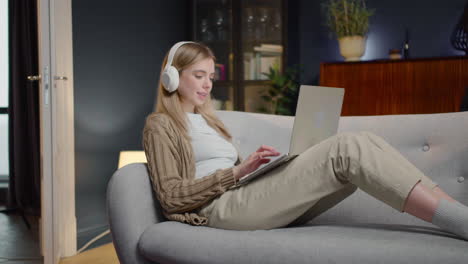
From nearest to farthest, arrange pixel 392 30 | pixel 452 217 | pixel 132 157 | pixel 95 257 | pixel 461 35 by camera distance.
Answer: pixel 452 217 → pixel 95 257 → pixel 132 157 → pixel 461 35 → pixel 392 30

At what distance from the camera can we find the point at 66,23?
311 cm

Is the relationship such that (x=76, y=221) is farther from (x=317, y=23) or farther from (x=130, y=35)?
(x=317, y=23)

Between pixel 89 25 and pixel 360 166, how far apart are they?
247cm

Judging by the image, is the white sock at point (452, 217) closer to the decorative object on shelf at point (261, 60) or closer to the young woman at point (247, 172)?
the young woman at point (247, 172)

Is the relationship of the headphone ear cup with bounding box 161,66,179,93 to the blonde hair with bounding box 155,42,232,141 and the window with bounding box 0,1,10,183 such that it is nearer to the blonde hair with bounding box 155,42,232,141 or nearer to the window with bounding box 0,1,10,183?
the blonde hair with bounding box 155,42,232,141

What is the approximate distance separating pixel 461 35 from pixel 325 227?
3.02 m

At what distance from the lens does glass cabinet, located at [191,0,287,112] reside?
4.73 meters

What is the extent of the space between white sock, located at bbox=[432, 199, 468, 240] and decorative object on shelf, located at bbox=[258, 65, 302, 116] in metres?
3.23

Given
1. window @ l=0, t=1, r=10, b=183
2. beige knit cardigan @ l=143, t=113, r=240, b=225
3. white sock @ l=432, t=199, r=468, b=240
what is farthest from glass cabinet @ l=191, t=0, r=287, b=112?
white sock @ l=432, t=199, r=468, b=240

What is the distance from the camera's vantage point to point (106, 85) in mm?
3588

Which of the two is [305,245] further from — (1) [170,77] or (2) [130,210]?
(1) [170,77]

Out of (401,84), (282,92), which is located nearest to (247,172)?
(401,84)

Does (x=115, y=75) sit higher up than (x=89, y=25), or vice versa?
(x=89, y=25)

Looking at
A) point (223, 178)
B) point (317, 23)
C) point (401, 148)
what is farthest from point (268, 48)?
point (223, 178)
